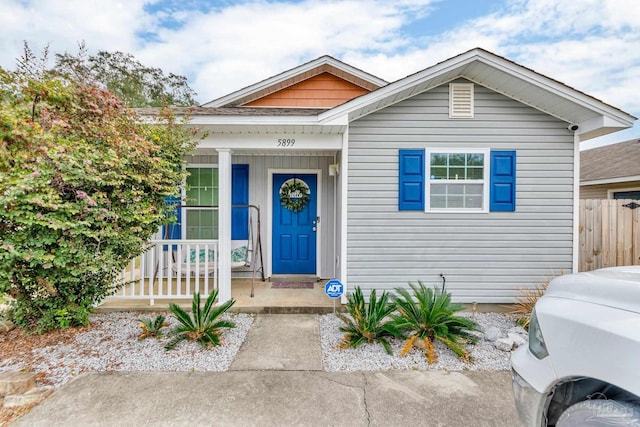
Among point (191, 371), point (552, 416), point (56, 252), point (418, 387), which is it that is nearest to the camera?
point (552, 416)

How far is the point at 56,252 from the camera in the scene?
309cm

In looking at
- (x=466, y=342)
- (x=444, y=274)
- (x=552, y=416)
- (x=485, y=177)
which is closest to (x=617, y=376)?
(x=552, y=416)

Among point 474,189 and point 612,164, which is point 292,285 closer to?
point 474,189

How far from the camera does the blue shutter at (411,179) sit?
4.45 metres

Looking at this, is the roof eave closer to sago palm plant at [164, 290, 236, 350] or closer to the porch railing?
the porch railing

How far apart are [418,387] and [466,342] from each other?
102 cm

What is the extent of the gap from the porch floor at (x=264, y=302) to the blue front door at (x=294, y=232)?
2.96ft

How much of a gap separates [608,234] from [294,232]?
5329mm

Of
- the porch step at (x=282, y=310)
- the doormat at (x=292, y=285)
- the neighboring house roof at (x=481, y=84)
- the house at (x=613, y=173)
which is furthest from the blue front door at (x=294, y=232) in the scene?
the house at (x=613, y=173)

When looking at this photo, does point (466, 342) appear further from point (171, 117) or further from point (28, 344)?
point (28, 344)

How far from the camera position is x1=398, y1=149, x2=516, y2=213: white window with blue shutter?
4.46 meters

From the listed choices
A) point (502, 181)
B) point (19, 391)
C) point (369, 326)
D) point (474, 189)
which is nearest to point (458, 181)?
point (474, 189)

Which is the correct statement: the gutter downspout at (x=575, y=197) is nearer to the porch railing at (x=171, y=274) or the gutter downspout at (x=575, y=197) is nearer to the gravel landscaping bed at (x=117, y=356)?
the gravel landscaping bed at (x=117, y=356)

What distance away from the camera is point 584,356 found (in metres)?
1.26
